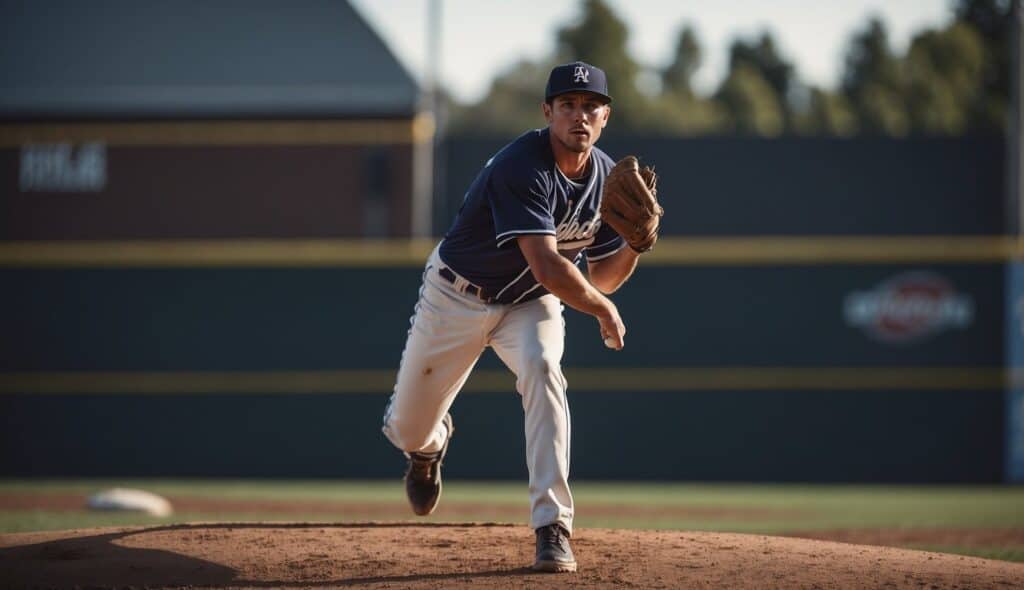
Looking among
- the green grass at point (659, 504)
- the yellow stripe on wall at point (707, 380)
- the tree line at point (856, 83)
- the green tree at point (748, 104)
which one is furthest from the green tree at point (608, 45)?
the green grass at point (659, 504)

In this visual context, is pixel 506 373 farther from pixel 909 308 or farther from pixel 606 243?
pixel 606 243

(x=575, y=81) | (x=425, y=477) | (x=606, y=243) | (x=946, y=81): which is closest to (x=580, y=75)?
(x=575, y=81)

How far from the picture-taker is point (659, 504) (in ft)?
35.1

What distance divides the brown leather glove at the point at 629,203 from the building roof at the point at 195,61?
12829mm

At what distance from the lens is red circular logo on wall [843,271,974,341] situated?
1345 cm

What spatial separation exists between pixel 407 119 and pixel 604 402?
18.7 feet

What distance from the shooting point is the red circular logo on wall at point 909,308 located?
44.1 feet

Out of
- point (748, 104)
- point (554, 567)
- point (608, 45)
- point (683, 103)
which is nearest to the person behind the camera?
point (554, 567)

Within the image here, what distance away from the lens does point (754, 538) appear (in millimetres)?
5234

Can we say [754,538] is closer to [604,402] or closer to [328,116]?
[604,402]

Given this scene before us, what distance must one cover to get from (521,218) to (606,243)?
66cm

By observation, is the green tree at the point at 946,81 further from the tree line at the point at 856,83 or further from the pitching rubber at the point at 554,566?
the pitching rubber at the point at 554,566

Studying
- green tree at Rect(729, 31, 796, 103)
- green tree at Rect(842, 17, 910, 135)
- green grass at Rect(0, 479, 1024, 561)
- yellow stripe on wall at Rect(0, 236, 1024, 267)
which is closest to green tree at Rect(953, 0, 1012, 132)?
green tree at Rect(842, 17, 910, 135)

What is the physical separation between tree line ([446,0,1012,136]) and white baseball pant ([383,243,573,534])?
112 feet
